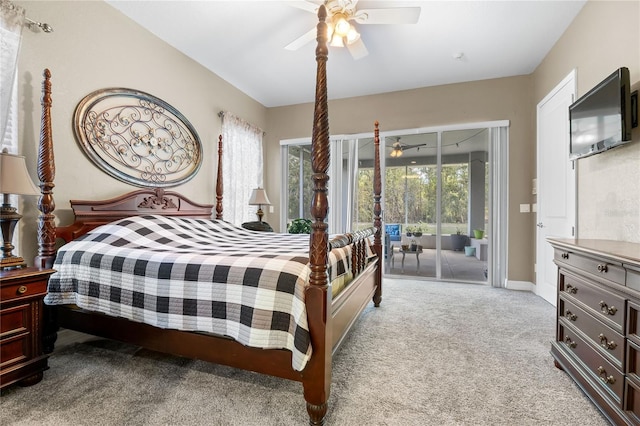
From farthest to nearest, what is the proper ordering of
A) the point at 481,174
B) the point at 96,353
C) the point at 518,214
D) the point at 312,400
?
1. the point at 481,174
2. the point at 518,214
3. the point at 96,353
4. the point at 312,400

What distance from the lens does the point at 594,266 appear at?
152 centimetres

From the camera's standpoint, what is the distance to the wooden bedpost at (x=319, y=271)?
1.33 meters

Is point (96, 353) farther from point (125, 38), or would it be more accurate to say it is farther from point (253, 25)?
point (253, 25)

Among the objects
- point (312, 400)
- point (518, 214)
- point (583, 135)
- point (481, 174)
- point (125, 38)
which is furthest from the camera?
point (481, 174)

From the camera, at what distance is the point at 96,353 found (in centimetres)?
208

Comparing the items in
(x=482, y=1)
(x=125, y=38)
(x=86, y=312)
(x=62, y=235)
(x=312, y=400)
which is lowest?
(x=312, y=400)

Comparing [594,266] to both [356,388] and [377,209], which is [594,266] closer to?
[356,388]

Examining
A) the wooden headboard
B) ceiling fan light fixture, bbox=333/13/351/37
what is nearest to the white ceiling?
ceiling fan light fixture, bbox=333/13/351/37

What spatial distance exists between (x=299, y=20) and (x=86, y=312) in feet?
9.84

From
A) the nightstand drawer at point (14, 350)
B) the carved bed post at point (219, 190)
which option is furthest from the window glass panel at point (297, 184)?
the nightstand drawer at point (14, 350)

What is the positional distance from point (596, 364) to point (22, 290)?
10.5 feet

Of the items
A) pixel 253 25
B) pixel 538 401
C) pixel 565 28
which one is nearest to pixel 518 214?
pixel 565 28

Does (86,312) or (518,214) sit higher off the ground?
(518,214)

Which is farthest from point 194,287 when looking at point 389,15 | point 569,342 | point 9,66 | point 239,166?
point 239,166
